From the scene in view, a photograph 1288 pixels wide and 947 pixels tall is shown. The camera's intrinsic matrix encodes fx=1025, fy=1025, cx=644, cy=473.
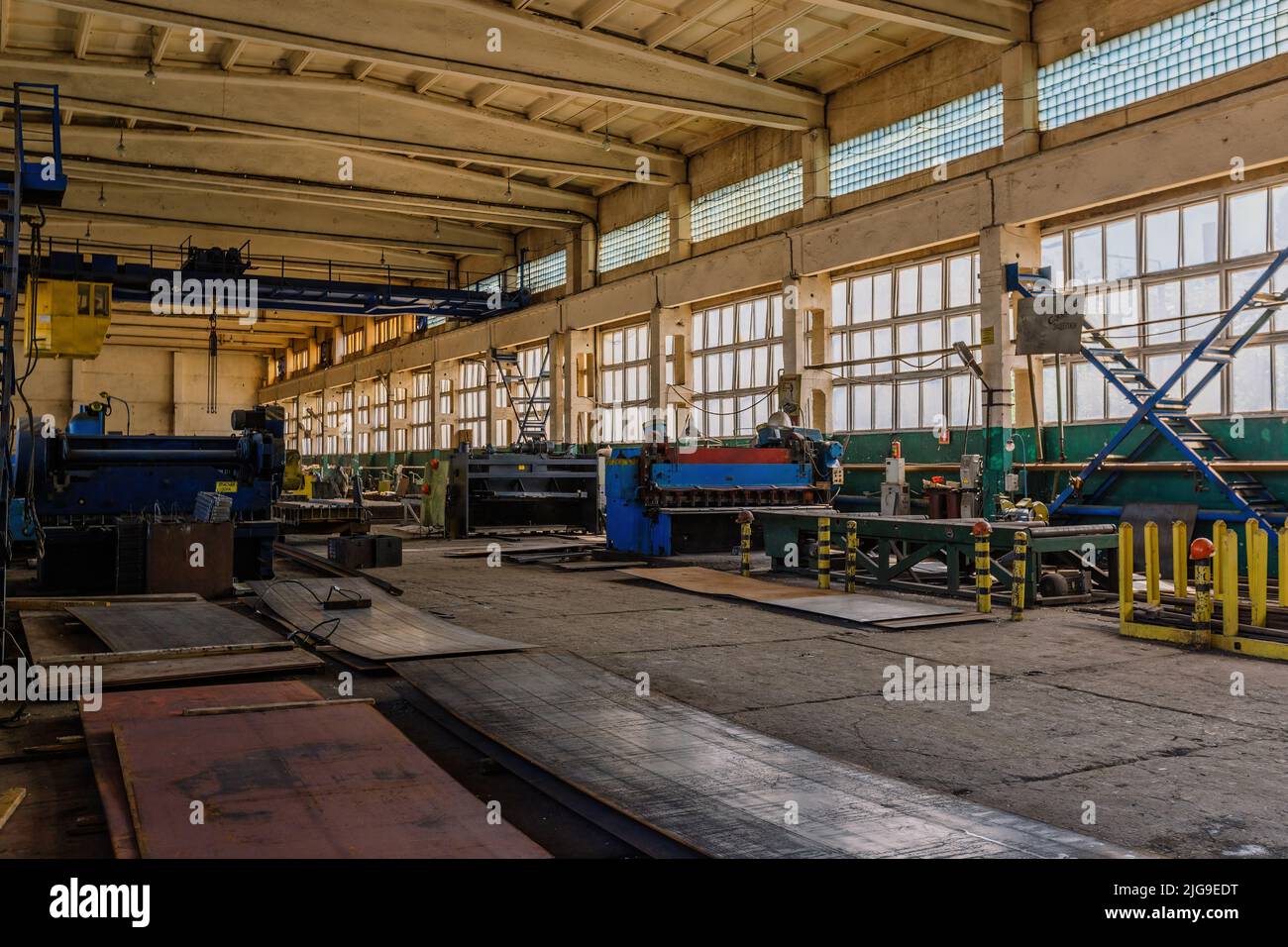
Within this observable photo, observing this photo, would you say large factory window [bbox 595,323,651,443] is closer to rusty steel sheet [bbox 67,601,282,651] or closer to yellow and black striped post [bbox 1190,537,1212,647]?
rusty steel sheet [bbox 67,601,282,651]

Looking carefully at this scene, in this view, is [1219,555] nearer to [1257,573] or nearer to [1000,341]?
[1257,573]

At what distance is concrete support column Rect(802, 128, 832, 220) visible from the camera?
17.7 metres

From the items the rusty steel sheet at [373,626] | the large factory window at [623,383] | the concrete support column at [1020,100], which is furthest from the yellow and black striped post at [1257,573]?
the large factory window at [623,383]

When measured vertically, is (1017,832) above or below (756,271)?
below

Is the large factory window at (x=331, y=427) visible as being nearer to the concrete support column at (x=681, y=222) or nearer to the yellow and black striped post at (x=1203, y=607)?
the concrete support column at (x=681, y=222)

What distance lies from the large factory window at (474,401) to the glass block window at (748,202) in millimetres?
10300

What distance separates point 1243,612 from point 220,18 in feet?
44.2

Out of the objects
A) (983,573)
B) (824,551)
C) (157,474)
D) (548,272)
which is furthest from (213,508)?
(548,272)

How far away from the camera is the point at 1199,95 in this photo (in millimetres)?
12086

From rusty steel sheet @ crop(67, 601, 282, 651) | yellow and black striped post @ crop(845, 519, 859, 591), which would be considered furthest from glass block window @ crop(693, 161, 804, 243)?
rusty steel sheet @ crop(67, 601, 282, 651)

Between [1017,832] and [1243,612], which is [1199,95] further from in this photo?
[1017,832]

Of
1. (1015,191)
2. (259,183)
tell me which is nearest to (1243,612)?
(1015,191)

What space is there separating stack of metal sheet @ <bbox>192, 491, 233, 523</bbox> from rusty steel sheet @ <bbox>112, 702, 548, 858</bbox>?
5.93 meters
